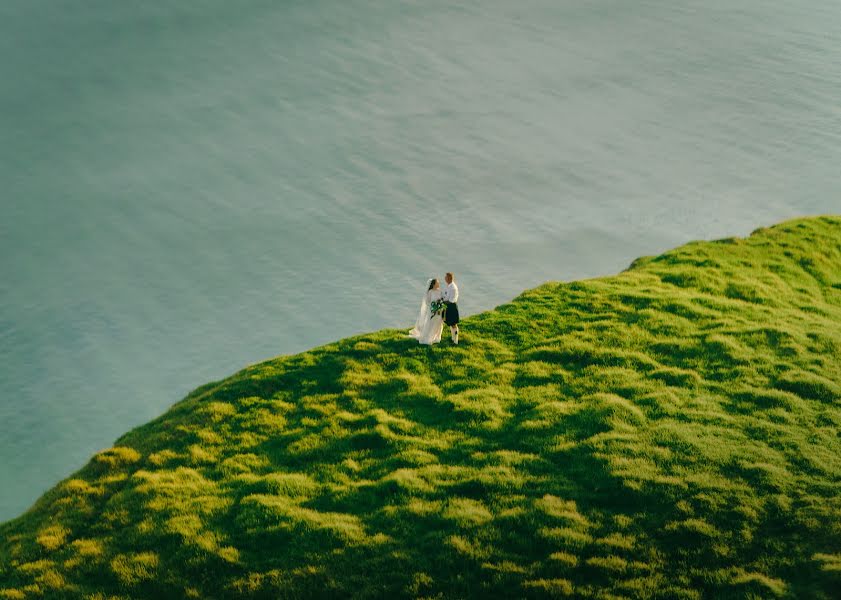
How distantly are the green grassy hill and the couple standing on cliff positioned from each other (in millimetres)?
694

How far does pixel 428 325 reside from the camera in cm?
3141

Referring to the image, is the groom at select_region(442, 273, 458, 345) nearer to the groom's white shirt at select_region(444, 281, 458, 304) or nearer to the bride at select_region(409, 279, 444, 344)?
the groom's white shirt at select_region(444, 281, 458, 304)

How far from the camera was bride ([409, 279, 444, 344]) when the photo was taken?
100ft

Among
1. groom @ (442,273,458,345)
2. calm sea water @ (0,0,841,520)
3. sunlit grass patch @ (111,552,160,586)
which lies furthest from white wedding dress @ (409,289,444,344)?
calm sea water @ (0,0,841,520)

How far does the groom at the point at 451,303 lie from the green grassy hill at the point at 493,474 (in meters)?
1.14

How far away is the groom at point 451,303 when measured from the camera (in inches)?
1192

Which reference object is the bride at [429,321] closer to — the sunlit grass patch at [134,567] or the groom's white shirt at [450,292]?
the groom's white shirt at [450,292]

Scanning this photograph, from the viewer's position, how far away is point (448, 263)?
267 feet

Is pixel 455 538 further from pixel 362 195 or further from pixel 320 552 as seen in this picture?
pixel 362 195

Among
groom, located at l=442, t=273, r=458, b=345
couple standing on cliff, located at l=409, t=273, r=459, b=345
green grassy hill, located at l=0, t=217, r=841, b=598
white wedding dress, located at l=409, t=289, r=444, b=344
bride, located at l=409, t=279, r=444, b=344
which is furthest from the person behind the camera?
white wedding dress, located at l=409, t=289, r=444, b=344

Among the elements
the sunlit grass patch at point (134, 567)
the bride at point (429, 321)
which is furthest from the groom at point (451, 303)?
the sunlit grass patch at point (134, 567)

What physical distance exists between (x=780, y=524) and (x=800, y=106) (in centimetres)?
10827

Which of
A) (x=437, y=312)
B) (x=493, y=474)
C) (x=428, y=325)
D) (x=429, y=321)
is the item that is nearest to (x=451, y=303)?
(x=437, y=312)

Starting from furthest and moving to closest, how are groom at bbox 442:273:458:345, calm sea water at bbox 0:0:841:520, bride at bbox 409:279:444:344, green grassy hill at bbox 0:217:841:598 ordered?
calm sea water at bbox 0:0:841:520
bride at bbox 409:279:444:344
groom at bbox 442:273:458:345
green grassy hill at bbox 0:217:841:598
